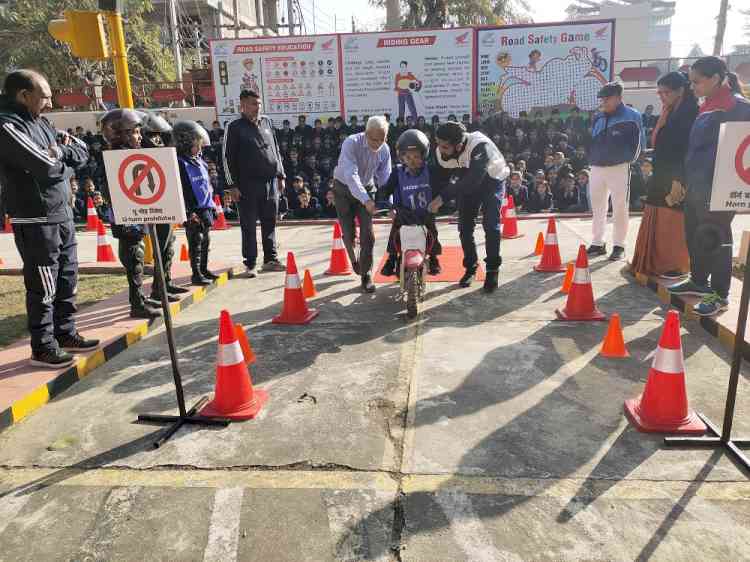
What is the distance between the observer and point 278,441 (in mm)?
3117

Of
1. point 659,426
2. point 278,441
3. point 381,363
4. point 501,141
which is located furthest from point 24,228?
point 501,141

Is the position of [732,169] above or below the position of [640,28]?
below

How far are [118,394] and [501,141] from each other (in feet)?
39.3

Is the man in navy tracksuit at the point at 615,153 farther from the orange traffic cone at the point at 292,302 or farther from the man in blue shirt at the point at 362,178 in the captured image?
the orange traffic cone at the point at 292,302

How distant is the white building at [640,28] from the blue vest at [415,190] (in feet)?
206

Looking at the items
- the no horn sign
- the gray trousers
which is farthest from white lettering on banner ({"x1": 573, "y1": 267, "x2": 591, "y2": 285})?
the no horn sign

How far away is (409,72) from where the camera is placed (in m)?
14.9

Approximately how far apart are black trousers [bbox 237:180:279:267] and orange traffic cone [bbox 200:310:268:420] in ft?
12.6

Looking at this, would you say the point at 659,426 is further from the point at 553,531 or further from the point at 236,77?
the point at 236,77

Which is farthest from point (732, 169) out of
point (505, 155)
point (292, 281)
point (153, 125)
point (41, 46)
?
point (41, 46)

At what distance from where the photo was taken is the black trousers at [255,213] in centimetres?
703

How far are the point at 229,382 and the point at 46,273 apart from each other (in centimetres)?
170

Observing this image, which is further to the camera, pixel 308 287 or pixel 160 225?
pixel 308 287

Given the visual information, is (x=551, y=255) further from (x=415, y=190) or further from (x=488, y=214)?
(x=415, y=190)
